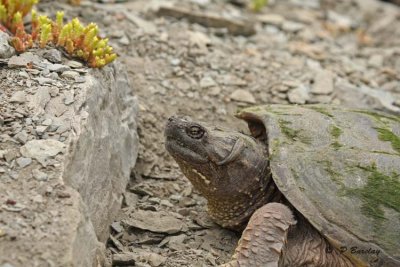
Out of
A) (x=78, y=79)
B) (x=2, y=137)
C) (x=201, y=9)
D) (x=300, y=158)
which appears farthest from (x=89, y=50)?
(x=201, y=9)

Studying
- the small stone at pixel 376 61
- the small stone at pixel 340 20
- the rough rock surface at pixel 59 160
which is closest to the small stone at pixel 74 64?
the rough rock surface at pixel 59 160

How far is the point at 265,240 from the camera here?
155 inches

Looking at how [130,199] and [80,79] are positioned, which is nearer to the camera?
[80,79]

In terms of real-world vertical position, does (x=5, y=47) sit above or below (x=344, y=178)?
above

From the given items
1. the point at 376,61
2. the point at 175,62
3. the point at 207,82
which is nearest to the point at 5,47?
the point at 175,62

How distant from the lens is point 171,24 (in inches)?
275

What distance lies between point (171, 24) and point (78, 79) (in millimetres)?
2795

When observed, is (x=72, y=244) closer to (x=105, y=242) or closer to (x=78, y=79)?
(x=105, y=242)

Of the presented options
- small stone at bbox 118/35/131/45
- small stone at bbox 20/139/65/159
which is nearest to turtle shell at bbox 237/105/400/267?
small stone at bbox 20/139/65/159

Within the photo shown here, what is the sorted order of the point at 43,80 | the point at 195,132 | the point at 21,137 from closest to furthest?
the point at 21,137
the point at 195,132
the point at 43,80

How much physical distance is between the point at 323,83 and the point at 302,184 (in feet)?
8.85

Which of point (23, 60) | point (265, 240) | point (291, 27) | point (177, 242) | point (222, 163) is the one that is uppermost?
point (23, 60)

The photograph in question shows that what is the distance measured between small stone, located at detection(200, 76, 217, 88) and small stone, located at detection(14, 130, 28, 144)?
102 inches

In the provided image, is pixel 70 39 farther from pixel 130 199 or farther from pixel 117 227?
pixel 117 227
